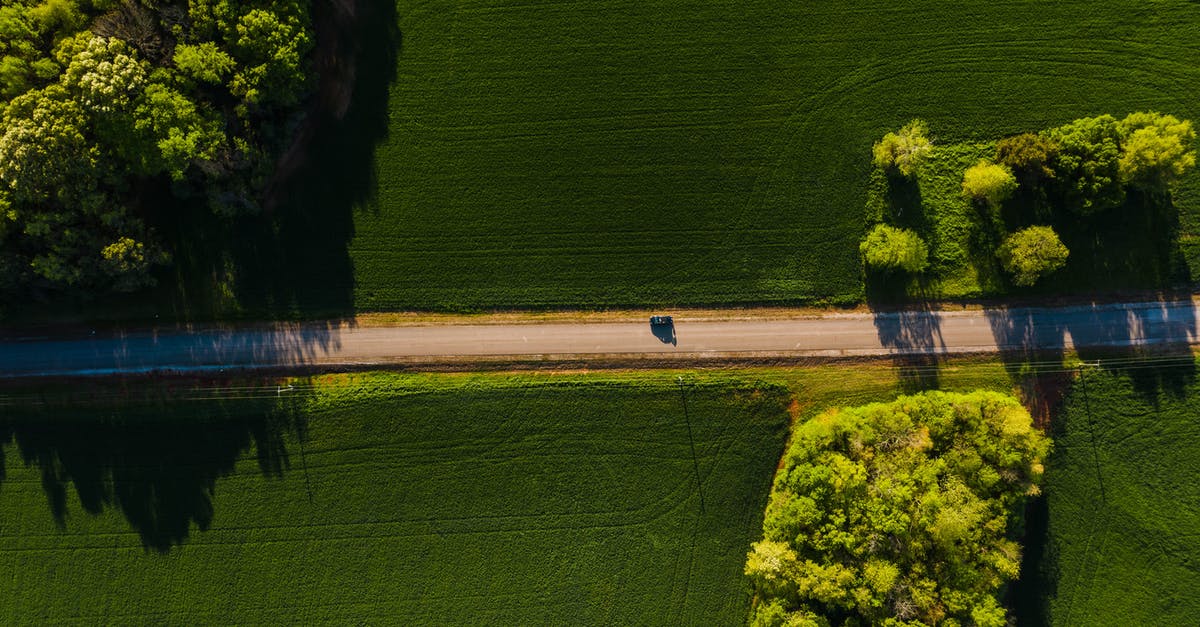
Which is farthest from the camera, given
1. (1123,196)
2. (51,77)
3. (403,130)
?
(403,130)

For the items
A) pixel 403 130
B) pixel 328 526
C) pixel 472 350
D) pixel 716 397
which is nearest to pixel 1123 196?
pixel 716 397

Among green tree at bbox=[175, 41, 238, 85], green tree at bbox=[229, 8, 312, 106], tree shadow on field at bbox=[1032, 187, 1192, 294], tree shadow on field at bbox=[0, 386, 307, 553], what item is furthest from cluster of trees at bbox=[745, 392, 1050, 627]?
green tree at bbox=[175, 41, 238, 85]

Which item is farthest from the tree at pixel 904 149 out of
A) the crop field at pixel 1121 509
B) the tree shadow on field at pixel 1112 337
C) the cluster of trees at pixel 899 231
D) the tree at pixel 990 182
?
the crop field at pixel 1121 509

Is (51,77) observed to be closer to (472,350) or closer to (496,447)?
(472,350)

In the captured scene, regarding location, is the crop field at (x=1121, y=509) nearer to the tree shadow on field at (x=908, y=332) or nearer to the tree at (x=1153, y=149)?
the tree shadow on field at (x=908, y=332)

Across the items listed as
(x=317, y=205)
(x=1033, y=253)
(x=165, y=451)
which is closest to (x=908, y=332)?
(x=1033, y=253)

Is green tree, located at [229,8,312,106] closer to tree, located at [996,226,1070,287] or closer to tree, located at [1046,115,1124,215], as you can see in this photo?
tree, located at [996,226,1070,287]
